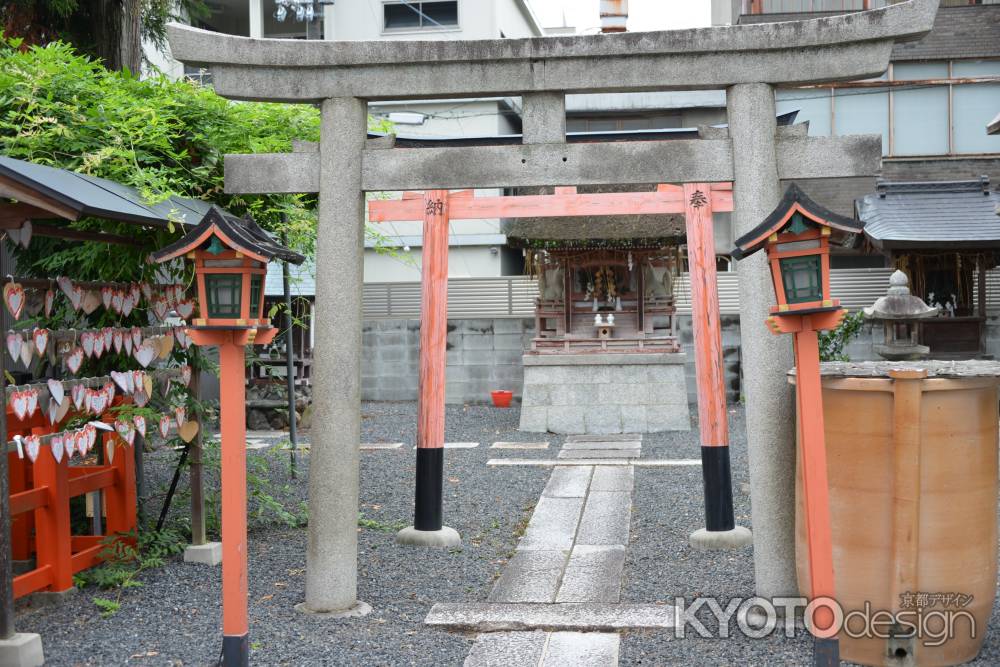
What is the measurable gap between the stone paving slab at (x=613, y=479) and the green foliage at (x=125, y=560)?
4650 mm

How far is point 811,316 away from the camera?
4465mm

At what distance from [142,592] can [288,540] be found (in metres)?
1.63

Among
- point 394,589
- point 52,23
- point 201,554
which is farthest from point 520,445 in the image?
point 52,23

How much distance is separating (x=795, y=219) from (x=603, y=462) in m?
7.88

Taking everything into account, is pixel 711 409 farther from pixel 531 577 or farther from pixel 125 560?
pixel 125 560

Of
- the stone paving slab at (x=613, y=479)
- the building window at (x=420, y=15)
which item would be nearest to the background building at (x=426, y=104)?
the building window at (x=420, y=15)

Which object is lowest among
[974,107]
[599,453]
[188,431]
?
[599,453]

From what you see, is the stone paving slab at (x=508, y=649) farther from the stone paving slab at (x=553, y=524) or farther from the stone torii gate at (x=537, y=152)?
the stone paving slab at (x=553, y=524)

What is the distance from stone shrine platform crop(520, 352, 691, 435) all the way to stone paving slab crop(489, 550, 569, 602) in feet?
25.1

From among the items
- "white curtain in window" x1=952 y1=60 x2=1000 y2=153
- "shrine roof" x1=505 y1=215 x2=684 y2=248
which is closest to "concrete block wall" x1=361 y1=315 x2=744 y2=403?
"shrine roof" x1=505 y1=215 x2=684 y2=248

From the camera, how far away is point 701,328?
312 inches

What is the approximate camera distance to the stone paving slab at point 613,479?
33.7 ft

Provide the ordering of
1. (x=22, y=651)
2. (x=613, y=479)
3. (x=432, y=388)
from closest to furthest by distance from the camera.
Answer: (x=22, y=651) < (x=432, y=388) < (x=613, y=479)

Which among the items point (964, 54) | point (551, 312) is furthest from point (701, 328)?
point (964, 54)
